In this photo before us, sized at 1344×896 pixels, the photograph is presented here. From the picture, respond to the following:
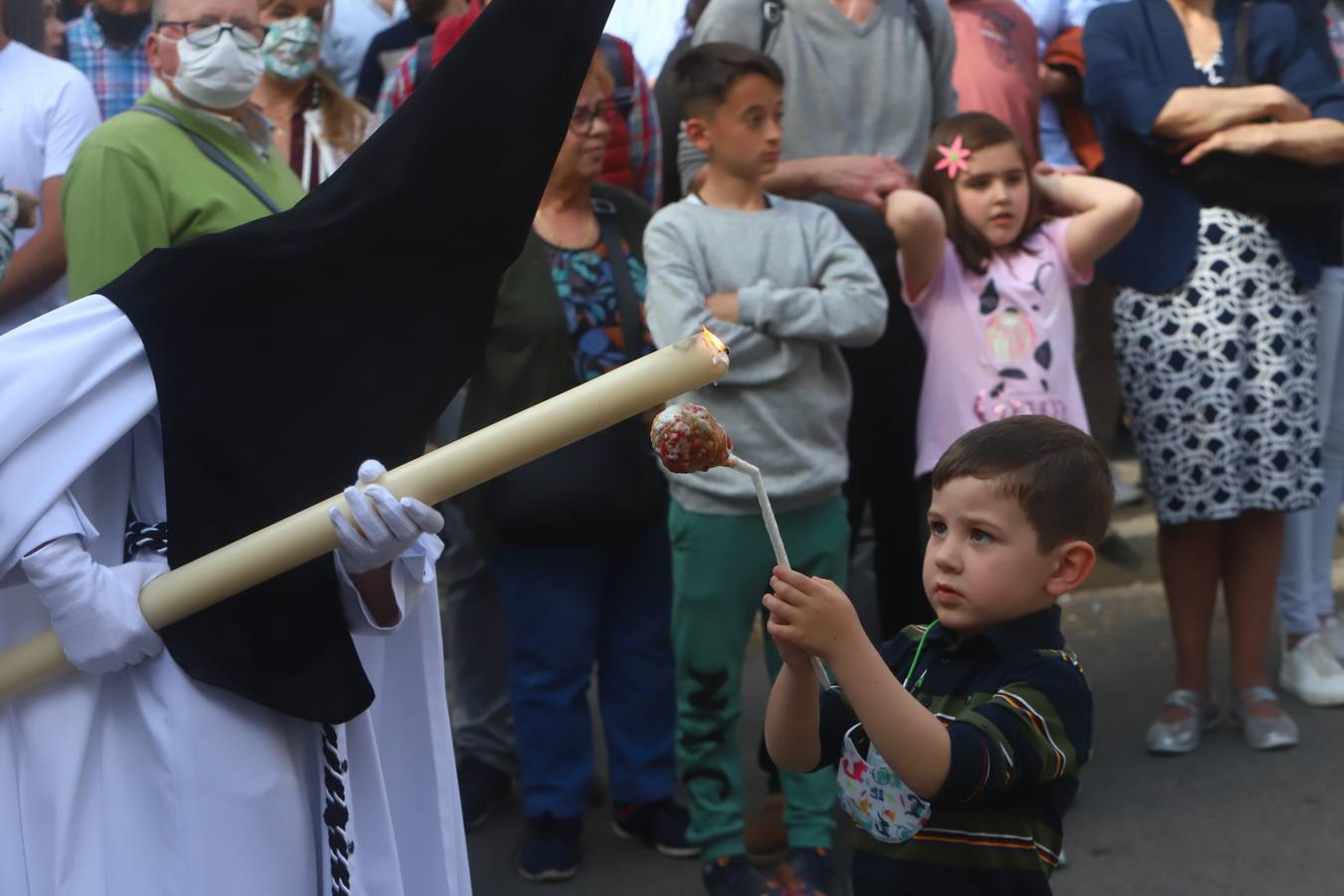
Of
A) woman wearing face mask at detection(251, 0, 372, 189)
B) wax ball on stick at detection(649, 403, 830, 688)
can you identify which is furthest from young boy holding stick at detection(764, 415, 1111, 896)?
woman wearing face mask at detection(251, 0, 372, 189)

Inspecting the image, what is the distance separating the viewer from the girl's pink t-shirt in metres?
4.57

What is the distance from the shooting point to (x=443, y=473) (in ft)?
7.40

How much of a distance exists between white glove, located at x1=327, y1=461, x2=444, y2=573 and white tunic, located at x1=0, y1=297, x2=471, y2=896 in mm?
360

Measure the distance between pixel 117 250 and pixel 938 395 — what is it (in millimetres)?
2070

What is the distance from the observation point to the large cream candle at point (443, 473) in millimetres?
2160

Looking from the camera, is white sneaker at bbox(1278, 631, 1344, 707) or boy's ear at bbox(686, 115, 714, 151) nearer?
boy's ear at bbox(686, 115, 714, 151)

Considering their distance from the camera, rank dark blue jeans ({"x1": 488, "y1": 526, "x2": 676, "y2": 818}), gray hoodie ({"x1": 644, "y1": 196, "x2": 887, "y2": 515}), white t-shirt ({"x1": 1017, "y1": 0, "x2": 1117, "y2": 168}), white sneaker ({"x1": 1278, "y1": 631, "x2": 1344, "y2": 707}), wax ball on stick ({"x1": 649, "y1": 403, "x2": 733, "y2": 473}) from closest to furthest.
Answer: wax ball on stick ({"x1": 649, "y1": 403, "x2": 733, "y2": 473}) → gray hoodie ({"x1": 644, "y1": 196, "x2": 887, "y2": 515}) → dark blue jeans ({"x1": 488, "y1": 526, "x2": 676, "y2": 818}) → white sneaker ({"x1": 1278, "y1": 631, "x2": 1344, "y2": 707}) → white t-shirt ({"x1": 1017, "y1": 0, "x2": 1117, "y2": 168})

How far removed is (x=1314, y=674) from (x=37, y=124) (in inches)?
157

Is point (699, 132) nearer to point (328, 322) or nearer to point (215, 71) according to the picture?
point (215, 71)

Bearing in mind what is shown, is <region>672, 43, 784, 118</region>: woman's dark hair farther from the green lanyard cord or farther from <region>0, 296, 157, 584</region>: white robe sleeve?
<region>0, 296, 157, 584</region>: white robe sleeve

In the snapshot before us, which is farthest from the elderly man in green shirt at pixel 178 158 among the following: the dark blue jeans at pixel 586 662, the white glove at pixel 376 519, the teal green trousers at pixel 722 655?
the white glove at pixel 376 519

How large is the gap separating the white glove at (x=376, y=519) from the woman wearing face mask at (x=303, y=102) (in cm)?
303

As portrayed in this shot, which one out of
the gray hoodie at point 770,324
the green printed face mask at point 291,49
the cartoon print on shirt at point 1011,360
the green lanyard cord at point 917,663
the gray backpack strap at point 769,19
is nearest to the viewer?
the green lanyard cord at point 917,663

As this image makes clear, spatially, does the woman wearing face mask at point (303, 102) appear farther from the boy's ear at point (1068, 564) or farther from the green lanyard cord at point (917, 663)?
the boy's ear at point (1068, 564)
